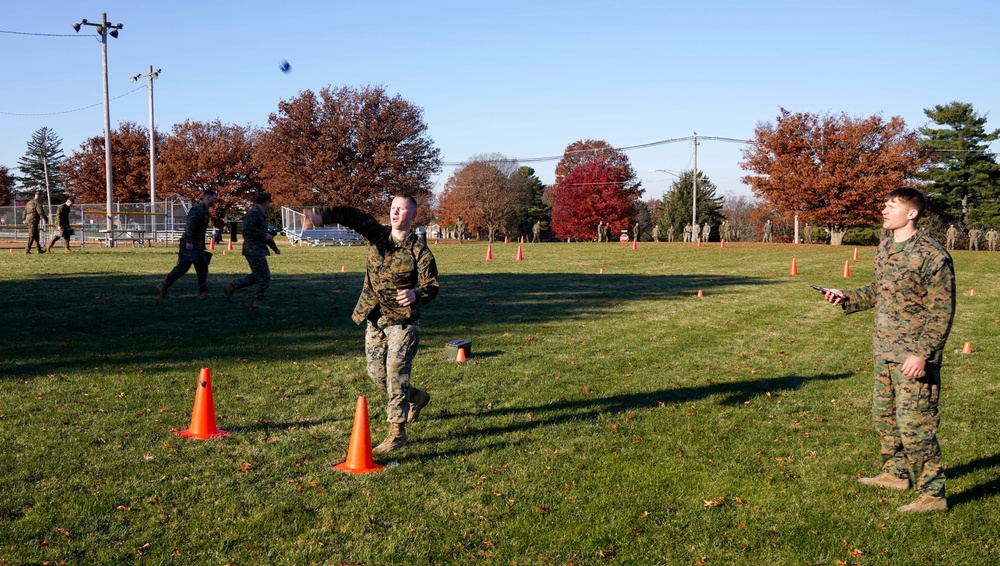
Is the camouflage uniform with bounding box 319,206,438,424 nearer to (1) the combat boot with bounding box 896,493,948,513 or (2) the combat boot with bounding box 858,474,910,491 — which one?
(2) the combat boot with bounding box 858,474,910,491

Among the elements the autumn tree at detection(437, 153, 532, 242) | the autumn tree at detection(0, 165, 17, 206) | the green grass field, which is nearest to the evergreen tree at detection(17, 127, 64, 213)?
the autumn tree at detection(0, 165, 17, 206)

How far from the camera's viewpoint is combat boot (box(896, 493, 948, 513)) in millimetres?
5297

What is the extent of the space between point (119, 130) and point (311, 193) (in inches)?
1030

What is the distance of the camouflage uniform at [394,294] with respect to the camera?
6301mm

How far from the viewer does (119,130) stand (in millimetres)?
71188

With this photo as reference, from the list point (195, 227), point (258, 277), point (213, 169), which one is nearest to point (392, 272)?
point (258, 277)

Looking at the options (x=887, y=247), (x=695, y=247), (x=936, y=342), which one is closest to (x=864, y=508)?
(x=936, y=342)

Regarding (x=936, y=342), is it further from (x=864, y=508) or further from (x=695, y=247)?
(x=695, y=247)

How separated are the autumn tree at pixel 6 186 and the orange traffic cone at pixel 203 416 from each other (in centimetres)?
10465

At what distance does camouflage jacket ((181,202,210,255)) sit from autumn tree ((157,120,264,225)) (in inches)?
2077

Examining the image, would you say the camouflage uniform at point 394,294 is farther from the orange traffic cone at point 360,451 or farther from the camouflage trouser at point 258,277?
the camouflage trouser at point 258,277

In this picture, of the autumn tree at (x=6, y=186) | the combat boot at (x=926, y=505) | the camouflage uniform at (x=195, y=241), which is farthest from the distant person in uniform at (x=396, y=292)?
the autumn tree at (x=6, y=186)

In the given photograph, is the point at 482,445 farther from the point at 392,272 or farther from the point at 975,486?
the point at 975,486

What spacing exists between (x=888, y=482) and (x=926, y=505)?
17.7 inches
